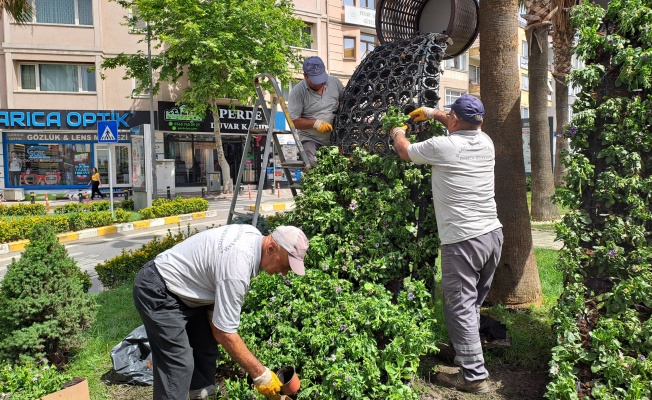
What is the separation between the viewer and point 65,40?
23547 millimetres

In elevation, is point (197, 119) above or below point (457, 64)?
below

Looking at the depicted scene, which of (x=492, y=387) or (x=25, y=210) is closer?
(x=492, y=387)

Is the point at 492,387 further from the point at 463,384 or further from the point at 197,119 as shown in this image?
the point at 197,119

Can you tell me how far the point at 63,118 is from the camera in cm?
2362

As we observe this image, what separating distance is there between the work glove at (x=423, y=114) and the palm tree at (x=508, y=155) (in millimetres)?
1384

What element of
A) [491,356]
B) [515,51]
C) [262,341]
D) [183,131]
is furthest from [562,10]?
[183,131]

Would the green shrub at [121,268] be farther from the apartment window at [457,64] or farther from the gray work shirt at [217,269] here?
the apartment window at [457,64]

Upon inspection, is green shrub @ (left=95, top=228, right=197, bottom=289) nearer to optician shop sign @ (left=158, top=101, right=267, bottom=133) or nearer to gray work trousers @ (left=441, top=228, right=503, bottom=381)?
gray work trousers @ (left=441, top=228, right=503, bottom=381)

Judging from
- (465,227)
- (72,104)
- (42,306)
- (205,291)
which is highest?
(72,104)

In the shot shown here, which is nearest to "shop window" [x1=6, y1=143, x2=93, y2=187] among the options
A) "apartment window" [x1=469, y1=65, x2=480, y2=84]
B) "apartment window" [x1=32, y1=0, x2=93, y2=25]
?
"apartment window" [x1=32, y1=0, x2=93, y2=25]

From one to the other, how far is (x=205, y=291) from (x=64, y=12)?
25191 mm

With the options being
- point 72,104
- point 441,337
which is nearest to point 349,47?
point 72,104

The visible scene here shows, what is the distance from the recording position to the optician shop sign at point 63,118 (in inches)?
902

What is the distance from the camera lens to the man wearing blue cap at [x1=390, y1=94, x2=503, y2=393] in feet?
11.3
